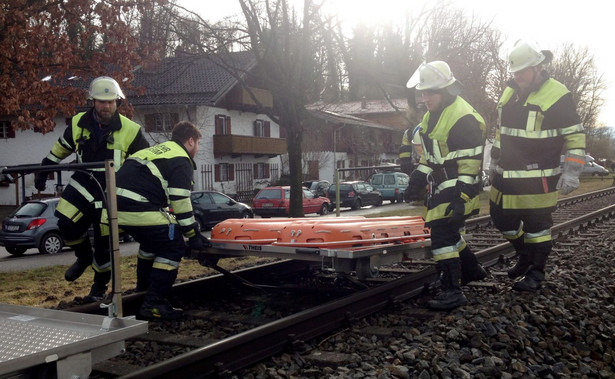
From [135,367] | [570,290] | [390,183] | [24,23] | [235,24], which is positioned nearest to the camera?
[135,367]

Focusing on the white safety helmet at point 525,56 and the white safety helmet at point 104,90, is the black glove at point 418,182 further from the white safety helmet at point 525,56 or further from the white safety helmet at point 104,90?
the white safety helmet at point 104,90

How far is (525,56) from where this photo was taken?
20.6 ft

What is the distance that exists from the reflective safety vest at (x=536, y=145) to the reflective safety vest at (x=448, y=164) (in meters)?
0.46

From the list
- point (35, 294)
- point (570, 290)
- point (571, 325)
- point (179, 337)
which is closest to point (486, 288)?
point (570, 290)

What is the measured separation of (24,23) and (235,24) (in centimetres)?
1000

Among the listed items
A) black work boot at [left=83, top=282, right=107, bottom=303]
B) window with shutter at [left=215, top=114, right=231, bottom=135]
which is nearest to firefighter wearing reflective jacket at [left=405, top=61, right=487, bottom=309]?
black work boot at [left=83, top=282, right=107, bottom=303]

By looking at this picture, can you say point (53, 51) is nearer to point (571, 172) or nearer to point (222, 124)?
point (571, 172)

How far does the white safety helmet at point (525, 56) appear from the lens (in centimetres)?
626

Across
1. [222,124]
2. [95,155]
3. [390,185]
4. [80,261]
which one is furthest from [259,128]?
[95,155]

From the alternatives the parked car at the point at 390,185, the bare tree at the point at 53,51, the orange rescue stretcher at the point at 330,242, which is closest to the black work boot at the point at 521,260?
the orange rescue stretcher at the point at 330,242

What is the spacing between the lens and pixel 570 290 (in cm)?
640

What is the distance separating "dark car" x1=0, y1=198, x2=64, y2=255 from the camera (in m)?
16.2

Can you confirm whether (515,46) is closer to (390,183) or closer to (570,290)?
(570,290)

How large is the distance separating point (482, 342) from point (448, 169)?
1.98 metres
